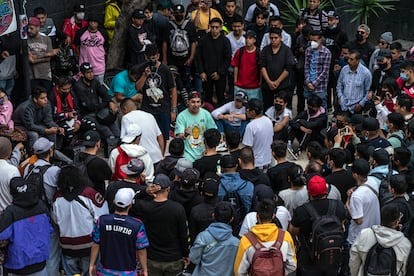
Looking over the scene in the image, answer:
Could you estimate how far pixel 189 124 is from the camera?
32.6 feet

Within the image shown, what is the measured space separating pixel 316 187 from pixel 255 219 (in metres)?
0.67

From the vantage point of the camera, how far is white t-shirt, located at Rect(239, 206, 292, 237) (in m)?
7.19

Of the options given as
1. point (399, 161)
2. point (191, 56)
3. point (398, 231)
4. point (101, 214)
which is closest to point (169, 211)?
point (101, 214)

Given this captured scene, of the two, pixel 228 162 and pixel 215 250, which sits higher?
pixel 228 162

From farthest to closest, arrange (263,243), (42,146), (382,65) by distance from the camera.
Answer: (382,65) → (42,146) → (263,243)

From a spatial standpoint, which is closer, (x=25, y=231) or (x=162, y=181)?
(x=25, y=231)

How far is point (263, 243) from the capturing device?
6.71 m

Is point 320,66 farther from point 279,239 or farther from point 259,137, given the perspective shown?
point 279,239

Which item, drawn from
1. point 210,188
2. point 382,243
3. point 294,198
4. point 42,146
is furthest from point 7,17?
point 382,243

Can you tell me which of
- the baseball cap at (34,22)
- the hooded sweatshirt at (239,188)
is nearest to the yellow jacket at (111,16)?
the baseball cap at (34,22)

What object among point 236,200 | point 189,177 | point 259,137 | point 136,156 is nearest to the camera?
point 189,177

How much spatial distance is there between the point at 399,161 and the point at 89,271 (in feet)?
11.5

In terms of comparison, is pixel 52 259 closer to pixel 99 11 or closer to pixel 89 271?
pixel 89 271

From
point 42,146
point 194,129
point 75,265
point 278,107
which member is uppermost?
point 42,146
